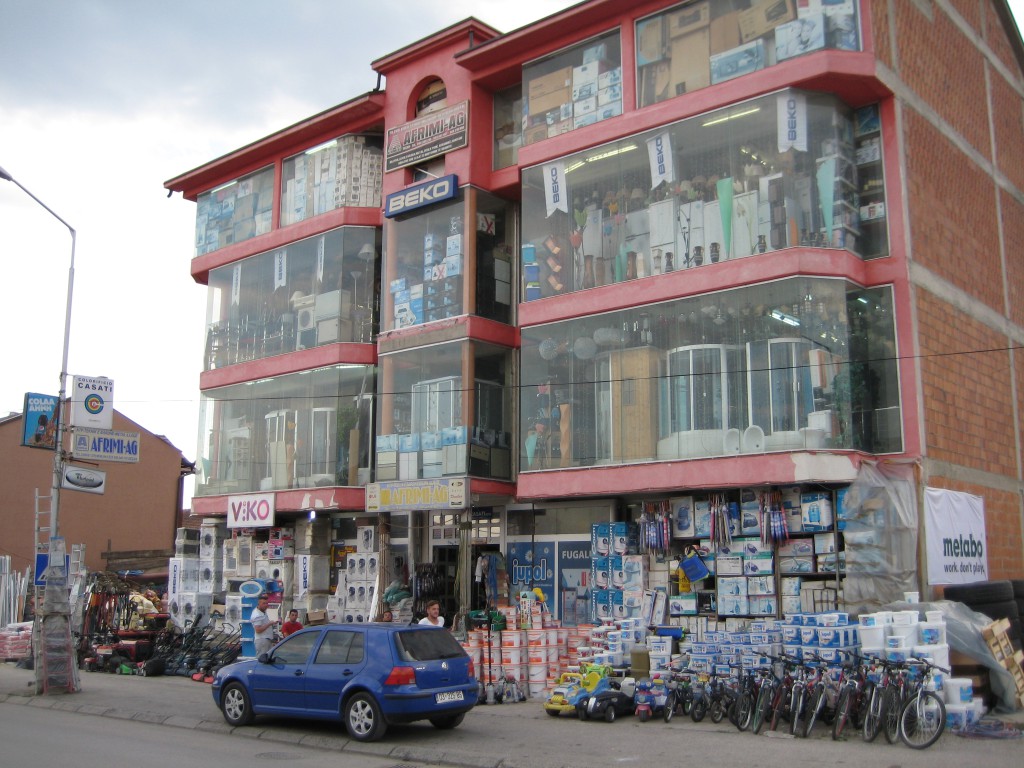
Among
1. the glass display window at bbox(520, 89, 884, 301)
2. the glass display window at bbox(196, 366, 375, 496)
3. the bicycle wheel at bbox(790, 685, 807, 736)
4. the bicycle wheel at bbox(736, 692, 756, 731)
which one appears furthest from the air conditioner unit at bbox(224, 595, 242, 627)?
the bicycle wheel at bbox(790, 685, 807, 736)

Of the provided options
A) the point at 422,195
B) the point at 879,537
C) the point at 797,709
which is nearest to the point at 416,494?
the point at 422,195

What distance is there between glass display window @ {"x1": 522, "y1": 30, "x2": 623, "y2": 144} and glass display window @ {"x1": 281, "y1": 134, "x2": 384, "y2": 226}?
5.02 metres

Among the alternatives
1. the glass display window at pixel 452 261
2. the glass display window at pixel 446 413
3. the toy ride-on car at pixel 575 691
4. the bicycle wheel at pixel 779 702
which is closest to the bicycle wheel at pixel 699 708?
the bicycle wheel at pixel 779 702

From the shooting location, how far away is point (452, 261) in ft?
72.7

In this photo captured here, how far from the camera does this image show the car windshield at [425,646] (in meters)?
12.9

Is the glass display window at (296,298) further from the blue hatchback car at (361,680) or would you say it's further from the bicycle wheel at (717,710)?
the bicycle wheel at (717,710)

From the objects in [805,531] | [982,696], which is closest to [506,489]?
[805,531]

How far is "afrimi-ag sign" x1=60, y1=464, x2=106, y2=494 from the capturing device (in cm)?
1928

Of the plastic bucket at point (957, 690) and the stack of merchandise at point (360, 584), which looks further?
the stack of merchandise at point (360, 584)

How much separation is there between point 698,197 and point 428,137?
759cm

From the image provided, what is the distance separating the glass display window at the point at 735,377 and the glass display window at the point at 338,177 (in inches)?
316

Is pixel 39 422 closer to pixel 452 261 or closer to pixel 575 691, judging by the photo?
pixel 452 261

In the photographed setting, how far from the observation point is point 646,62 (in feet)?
64.1

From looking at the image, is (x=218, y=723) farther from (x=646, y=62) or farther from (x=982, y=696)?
(x=646, y=62)
